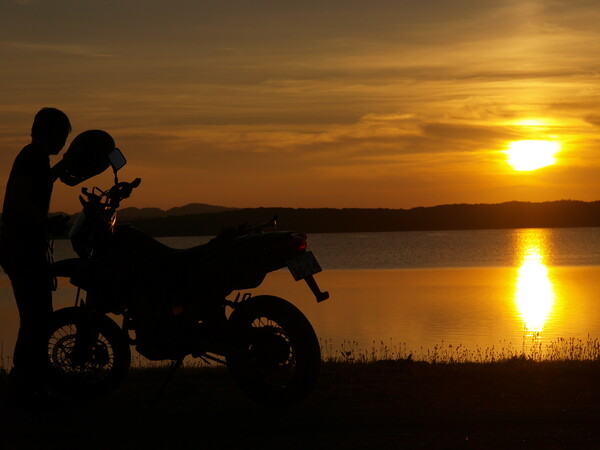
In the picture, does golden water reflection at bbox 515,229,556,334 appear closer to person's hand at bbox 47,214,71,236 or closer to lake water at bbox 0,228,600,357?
lake water at bbox 0,228,600,357

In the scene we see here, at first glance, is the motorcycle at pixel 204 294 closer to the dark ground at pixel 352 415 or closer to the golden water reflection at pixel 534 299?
the dark ground at pixel 352 415

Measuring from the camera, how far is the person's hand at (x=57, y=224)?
24.9 ft

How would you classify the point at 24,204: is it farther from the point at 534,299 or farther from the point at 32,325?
the point at 534,299

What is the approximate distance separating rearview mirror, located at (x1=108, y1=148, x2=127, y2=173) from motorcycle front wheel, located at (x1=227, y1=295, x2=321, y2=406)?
1369 millimetres

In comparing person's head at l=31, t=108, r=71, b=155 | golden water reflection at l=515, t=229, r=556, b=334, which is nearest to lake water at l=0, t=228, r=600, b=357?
golden water reflection at l=515, t=229, r=556, b=334

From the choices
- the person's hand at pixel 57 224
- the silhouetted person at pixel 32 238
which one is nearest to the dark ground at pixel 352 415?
the silhouetted person at pixel 32 238

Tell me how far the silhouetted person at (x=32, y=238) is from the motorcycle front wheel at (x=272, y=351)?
148cm

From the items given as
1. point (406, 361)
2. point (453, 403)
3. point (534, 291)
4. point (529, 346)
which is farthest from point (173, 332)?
point (534, 291)

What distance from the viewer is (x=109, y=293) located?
25.4 ft

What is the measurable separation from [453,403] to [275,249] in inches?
70.6

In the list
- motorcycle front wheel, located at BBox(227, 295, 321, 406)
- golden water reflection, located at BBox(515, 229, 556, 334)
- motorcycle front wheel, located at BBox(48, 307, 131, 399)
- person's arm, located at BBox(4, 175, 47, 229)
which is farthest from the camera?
golden water reflection, located at BBox(515, 229, 556, 334)

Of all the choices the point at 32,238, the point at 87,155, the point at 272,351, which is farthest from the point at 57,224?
the point at 272,351

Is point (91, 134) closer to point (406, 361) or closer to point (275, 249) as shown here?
point (275, 249)

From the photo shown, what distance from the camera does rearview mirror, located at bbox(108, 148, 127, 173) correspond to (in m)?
7.38
